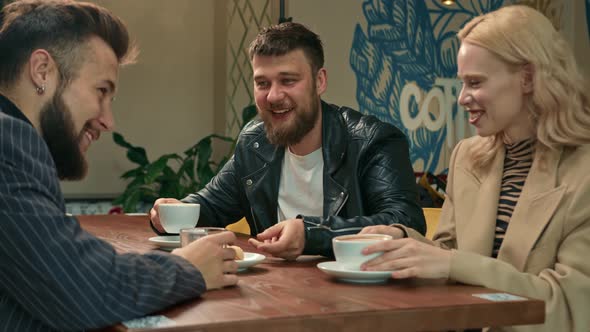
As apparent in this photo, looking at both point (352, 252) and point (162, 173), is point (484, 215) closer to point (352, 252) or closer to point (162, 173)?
point (352, 252)

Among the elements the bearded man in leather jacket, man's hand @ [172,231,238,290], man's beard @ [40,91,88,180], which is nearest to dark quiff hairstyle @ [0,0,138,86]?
man's beard @ [40,91,88,180]

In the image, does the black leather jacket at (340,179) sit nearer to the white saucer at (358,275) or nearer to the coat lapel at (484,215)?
the coat lapel at (484,215)

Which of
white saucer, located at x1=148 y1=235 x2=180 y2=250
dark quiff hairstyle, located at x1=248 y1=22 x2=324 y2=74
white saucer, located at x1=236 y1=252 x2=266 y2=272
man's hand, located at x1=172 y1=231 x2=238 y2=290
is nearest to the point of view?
man's hand, located at x1=172 y1=231 x2=238 y2=290

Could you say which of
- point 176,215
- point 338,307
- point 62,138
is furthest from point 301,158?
point 338,307

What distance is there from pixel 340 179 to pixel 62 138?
128 cm

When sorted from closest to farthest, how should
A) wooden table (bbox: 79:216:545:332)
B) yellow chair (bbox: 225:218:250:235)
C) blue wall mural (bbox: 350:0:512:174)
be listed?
wooden table (bbox: 79:216:545:332)
yellow chair (bbox: 225:218:250:235)
blue wall mural (bbox: 350:0:512:174)

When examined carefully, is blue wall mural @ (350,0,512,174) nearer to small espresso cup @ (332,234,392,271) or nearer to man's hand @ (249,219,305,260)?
man's hand @ (249,219,305,260)

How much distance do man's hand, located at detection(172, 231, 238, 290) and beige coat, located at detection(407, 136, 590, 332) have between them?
0.51 metres

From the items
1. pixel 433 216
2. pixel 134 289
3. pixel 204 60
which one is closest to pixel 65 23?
pixel 134 289

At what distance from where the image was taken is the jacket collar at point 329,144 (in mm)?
2787

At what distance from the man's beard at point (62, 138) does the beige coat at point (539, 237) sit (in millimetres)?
893

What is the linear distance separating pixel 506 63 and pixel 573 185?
1.25ft

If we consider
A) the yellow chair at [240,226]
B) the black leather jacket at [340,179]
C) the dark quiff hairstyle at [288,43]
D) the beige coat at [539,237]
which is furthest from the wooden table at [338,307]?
the yellow chair at [240,226]

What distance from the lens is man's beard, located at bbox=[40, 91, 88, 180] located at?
161 cm
